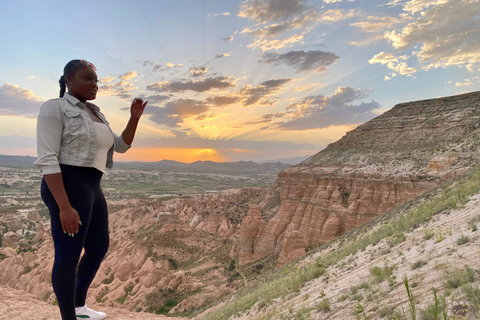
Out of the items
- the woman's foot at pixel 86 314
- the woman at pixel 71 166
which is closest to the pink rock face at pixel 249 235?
the woman's foot at pixel 86 314

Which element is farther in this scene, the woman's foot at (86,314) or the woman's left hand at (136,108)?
the woman's left hand at (136,108)

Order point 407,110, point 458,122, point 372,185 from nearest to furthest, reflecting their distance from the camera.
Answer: point 372,185 → point 458,122 → point 407,110

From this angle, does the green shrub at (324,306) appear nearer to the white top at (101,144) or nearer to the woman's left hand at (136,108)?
the white top at (101,144)

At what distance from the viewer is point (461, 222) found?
4.79 metres

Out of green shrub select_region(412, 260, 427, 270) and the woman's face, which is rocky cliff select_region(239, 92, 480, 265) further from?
the woman's face

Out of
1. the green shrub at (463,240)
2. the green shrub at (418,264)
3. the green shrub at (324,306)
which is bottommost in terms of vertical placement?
the green shrub at (324,306)

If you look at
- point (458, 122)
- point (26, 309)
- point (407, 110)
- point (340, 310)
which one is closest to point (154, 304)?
point (26, 309)

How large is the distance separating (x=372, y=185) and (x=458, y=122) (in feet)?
59.7

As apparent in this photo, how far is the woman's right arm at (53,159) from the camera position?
2.80 m

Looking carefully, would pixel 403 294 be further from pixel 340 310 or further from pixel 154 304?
pixel 154 304

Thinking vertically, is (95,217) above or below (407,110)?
below

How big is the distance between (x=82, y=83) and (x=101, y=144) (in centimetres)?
82

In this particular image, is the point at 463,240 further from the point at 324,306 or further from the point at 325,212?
the point at 325,212

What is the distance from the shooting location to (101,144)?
3.30 m
